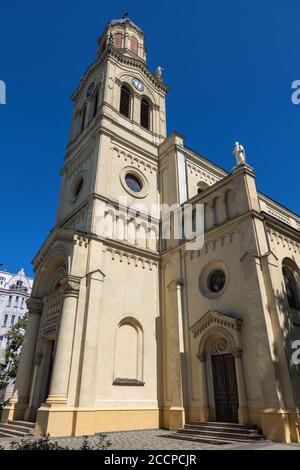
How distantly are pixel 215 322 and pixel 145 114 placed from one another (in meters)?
18.7

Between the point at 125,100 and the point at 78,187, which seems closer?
the point at 78,187

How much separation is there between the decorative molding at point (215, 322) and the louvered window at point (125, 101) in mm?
16965

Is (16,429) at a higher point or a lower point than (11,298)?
lower

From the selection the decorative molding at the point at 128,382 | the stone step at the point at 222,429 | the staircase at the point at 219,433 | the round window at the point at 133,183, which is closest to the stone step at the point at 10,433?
the decorative molding at the point at 128,382

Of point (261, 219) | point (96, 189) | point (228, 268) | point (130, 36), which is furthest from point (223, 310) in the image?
point (130, 36)

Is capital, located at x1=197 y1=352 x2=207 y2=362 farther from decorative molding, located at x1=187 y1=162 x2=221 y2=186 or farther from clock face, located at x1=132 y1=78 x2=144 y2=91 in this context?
clock face, located at x1=132 y1=78 x2=144 y2=91

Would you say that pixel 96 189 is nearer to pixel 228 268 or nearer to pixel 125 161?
pixel 125 161

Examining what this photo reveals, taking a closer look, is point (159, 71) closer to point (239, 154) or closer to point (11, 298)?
point (239, 154)

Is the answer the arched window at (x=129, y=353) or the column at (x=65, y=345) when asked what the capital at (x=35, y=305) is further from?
the arched window at (x=129, y=353)

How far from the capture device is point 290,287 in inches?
607

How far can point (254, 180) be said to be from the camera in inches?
647

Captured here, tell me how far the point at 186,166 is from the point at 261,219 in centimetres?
889

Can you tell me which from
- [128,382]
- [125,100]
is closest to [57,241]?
[128,382]

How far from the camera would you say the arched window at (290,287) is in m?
15.0
